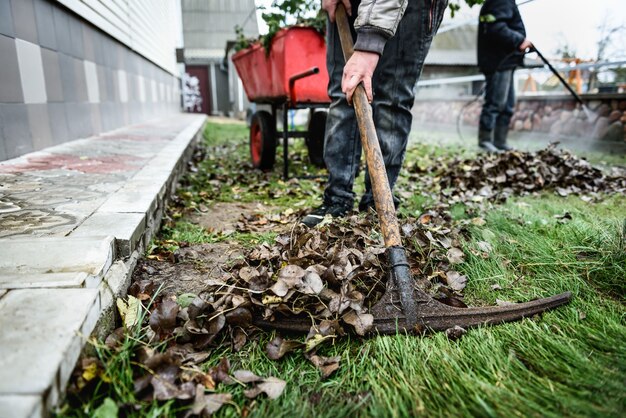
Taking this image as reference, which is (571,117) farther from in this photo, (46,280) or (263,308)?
(46,280)

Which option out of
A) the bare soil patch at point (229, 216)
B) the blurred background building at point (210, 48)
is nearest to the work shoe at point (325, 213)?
the bare soil patch at point (229, 216)

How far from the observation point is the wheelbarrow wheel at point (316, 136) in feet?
14.1

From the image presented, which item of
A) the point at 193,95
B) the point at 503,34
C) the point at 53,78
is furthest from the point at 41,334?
the point at 193,95

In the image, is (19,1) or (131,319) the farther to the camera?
(19,1)

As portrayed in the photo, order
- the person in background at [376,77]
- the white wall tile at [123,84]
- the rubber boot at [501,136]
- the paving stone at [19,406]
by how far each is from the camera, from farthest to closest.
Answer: the white wall tile at [123,84], the rubber boot at [501,136], the person in background at [376,77], the paving stone at [19,406]

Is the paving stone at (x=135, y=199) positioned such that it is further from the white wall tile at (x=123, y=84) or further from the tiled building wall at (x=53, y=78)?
the white wall tile at (x=123, y=84)

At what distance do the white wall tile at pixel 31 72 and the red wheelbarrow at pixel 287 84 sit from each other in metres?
1.80

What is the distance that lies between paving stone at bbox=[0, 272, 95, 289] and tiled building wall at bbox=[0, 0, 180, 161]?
2131 mm

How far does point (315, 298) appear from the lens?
1.38 m

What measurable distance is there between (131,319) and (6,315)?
0.32m

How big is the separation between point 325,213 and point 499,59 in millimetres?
4167

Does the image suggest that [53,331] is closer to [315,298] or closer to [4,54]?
[315,298]

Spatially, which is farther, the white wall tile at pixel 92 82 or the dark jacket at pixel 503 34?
the dark jacket at pixel 503 34

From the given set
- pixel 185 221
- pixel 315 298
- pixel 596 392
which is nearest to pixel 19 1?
pixel 185 221
